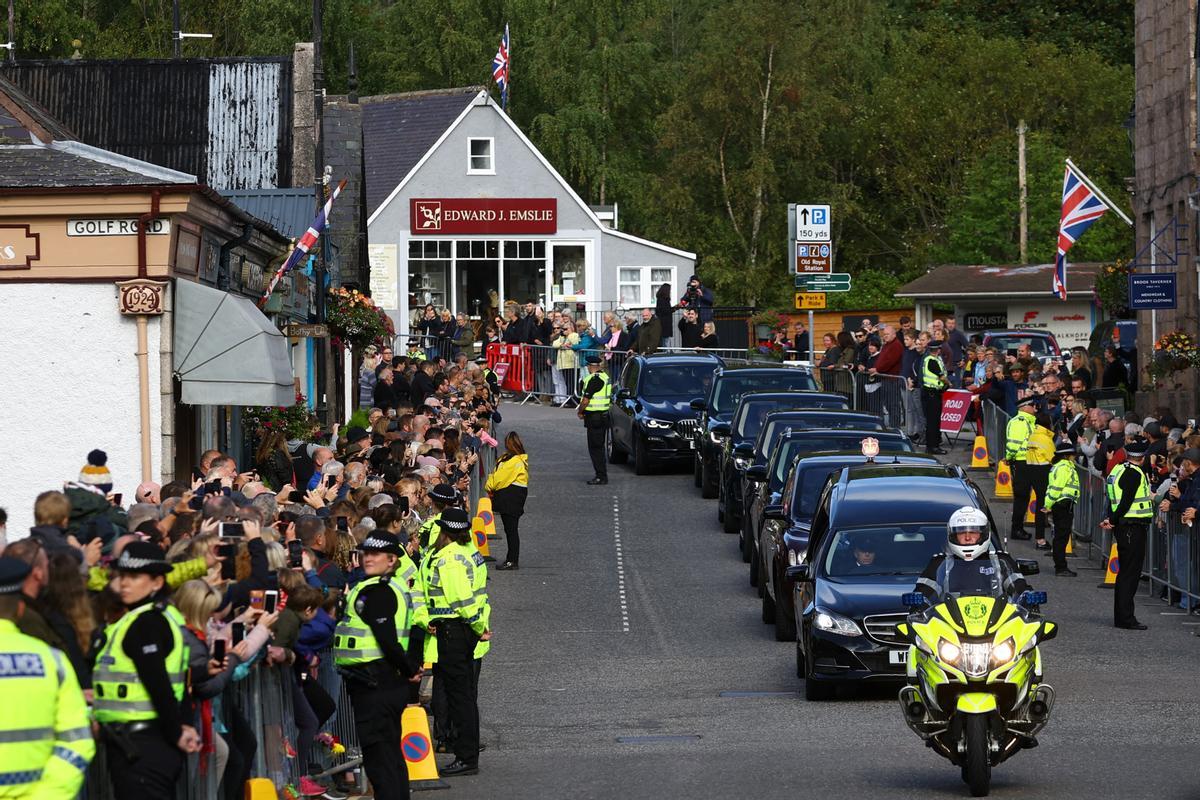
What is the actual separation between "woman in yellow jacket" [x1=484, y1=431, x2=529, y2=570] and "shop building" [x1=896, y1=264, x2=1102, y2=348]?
99.2 ft

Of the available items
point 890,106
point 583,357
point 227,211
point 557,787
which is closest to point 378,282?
point 583,357

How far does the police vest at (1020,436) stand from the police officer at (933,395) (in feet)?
23.9

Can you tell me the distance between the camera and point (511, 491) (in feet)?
81.7

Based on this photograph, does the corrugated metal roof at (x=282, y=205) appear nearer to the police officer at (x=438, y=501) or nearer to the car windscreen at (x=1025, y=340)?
the police officer at (x=438, y=501)

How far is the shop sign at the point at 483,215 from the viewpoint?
188 feet

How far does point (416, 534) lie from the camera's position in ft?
59.2

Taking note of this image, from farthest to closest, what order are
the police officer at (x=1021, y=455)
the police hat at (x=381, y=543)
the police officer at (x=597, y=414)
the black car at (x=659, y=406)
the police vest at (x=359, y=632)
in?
the black car at (x=659, y=406)
the police officer at (x=597, y=414)
the police officer at (x=1021, y=455)
the police hat at (x=381, y=543)
the police vest at (x=359, y=632)

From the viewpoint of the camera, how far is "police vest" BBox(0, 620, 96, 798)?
7281mm

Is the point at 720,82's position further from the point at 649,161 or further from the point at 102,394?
the point at 102,394

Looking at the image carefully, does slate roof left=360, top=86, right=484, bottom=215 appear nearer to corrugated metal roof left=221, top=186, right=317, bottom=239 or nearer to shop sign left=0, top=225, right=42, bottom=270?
corrugated metal roof left=221, top=186, right=317, bottom=239

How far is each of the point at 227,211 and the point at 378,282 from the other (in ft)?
118

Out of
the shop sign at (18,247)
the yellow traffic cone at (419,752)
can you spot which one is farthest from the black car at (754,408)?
the yellow traffic cone at (419,752)

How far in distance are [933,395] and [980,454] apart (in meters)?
1.48

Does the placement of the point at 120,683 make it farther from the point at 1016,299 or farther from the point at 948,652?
the point at 1016,299
